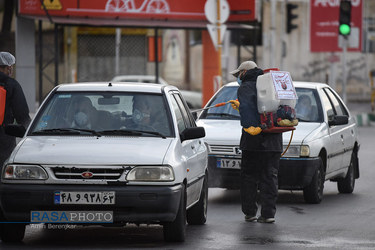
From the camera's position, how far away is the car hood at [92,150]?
880 cm

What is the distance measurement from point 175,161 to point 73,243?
118 centimetres

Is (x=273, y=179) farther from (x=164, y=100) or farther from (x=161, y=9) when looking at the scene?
(x=161, y=9)

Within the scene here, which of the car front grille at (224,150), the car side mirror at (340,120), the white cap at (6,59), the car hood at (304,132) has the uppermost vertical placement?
the white cap at (6,59)

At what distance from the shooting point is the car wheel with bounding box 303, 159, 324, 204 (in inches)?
499

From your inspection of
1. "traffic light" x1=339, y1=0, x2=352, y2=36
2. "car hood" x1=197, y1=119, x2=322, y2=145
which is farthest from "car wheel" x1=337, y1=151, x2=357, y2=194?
"traffic light" x1=339, y1=0, x2=352, y2=36

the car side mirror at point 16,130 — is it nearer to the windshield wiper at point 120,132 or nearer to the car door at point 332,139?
the windshield wiper at point 120,132

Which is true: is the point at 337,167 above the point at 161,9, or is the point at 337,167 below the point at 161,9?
below

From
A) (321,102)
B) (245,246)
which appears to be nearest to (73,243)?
(245,246)

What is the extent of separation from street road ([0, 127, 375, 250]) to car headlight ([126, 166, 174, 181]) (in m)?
0.64

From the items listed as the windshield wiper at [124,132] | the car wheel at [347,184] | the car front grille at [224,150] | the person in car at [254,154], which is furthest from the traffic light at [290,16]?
the windshield wiper at [124,132]

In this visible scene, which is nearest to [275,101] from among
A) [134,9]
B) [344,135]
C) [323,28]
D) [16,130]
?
[16,130]

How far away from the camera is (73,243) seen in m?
9.31

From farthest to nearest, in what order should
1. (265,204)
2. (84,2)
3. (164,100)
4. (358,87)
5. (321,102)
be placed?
(358,87) → (84,2) → (321,102) → (265,204) → (164,100)

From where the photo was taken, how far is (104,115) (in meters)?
9.72
